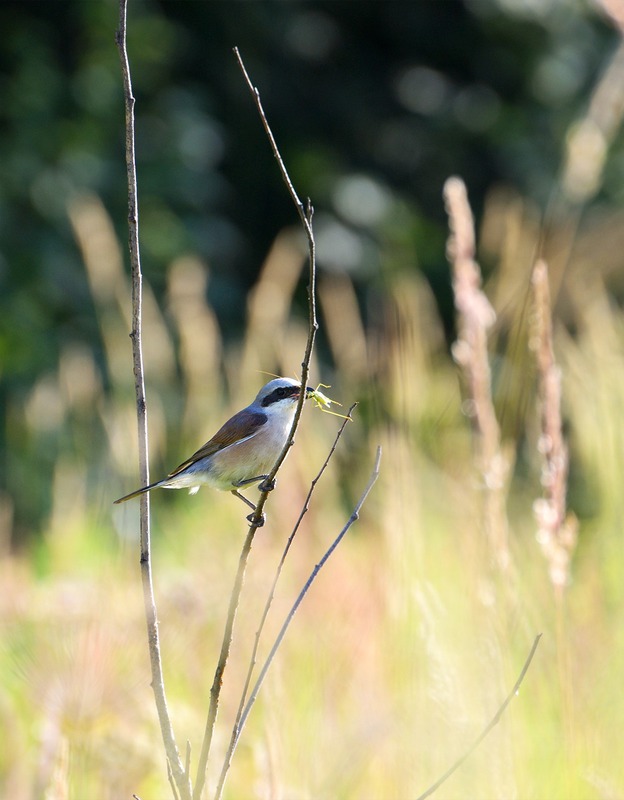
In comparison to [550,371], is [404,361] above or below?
above

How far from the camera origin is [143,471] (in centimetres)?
125

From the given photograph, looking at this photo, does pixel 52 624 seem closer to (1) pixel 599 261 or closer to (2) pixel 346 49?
(1) pixel 599 261

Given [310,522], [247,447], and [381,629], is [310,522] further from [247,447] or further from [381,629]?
[247,447]

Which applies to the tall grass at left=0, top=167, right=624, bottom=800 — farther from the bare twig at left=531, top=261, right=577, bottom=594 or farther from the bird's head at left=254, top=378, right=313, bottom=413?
the bird's head at left=254, top=378, right=313, bottom=413

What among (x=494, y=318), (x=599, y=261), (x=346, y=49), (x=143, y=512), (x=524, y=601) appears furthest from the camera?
(x=346, y=49)

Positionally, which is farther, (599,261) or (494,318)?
(599,261)

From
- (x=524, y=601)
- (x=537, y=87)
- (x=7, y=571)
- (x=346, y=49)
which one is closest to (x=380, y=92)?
(x=346, y=49)

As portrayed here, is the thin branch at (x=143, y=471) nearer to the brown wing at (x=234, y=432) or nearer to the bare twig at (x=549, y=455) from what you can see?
the bare twig at (x=549, y=455)

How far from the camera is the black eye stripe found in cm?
208

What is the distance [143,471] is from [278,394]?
90 cm

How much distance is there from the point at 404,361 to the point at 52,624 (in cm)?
98

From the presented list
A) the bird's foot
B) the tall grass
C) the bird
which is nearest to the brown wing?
the bird

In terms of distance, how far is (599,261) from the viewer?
239 centimetres

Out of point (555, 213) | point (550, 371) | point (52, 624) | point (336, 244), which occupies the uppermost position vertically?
point (336, 244)
